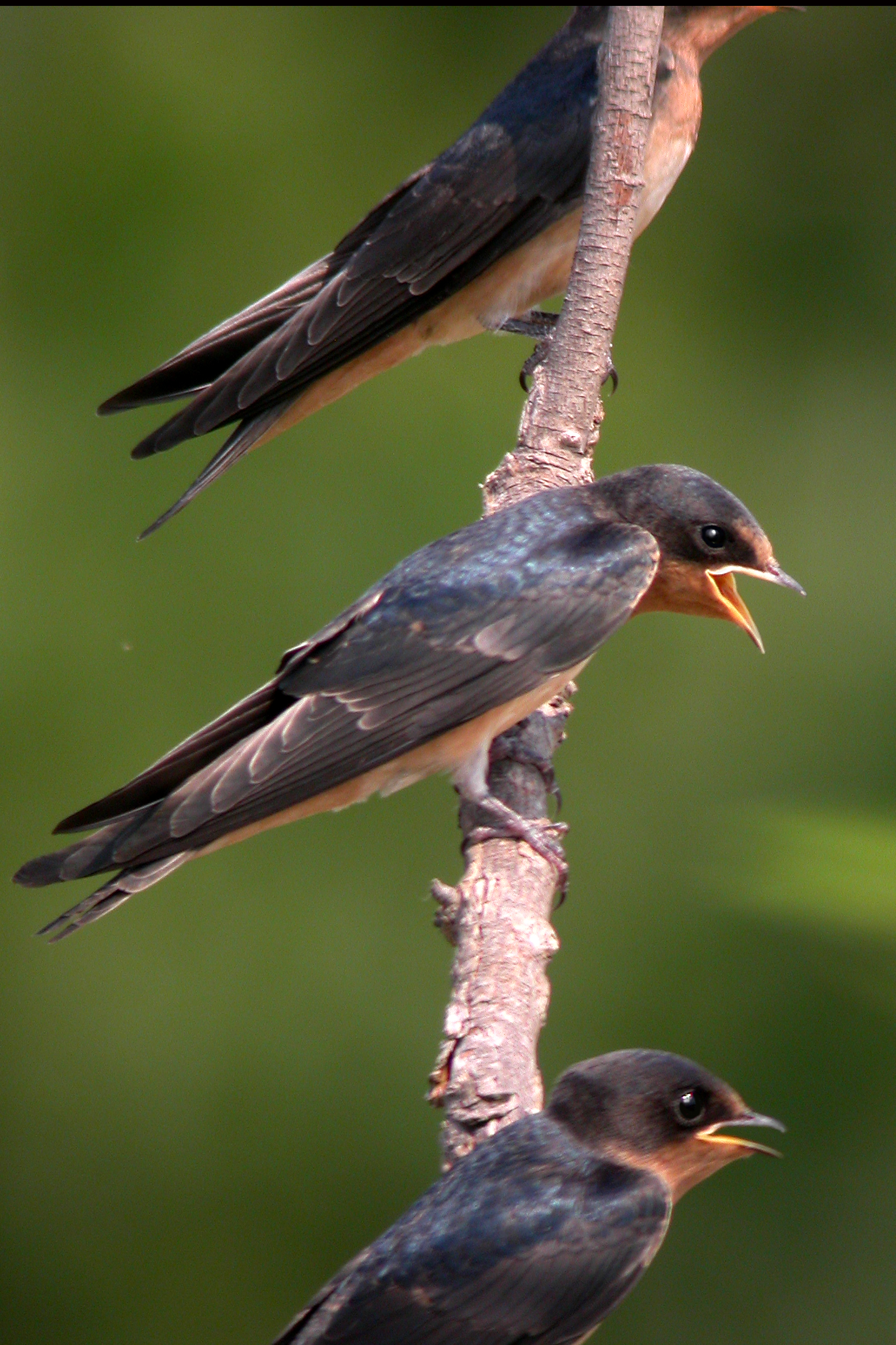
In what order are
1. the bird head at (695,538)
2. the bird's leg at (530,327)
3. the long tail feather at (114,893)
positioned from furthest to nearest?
the bird's leg at (530,327)
the bird head at (695,538)
the long tail feather at (114,893)

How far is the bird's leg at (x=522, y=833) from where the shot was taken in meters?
1.49

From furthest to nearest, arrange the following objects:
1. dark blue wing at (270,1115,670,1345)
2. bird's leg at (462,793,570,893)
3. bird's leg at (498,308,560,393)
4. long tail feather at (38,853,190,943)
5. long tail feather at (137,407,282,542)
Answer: bird's leg at (498,308,560,393) → long tail feather at (137,407,282,542) → bird's leg at (462,793,570,893) → long tail feather at (38,853,190,943) → dark blue wing at (270,1115,670,1345)

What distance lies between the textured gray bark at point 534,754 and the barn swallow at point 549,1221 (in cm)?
6

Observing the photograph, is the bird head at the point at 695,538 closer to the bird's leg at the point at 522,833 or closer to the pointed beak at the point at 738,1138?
the bird's leg at the point at 522,833

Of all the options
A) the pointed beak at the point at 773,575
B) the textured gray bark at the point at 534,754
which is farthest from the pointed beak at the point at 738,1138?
the pointed beak at the point at 773,575

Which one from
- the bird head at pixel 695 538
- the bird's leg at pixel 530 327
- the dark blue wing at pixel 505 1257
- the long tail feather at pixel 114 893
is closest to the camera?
the dark blue wing at pixel 505 1257

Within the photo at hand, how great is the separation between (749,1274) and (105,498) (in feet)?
6.40

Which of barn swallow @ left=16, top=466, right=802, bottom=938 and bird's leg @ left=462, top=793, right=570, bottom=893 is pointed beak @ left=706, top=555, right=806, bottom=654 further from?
bird's leg @ left=462, top=793, right=570, bottom=893

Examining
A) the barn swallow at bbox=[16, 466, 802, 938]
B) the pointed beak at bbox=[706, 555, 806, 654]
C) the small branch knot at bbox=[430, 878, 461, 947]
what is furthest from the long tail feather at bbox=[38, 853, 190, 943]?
the pointed beak at bbox=[706, 555, 806, 654]

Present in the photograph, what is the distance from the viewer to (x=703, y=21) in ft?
7.10

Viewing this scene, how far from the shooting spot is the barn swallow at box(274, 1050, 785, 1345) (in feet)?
3.55

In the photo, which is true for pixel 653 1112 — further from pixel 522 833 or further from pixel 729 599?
pixel 729 599

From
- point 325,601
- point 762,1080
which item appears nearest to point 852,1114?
point 762,1080

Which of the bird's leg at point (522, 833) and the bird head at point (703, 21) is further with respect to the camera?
the bird head at point (703, 21)
